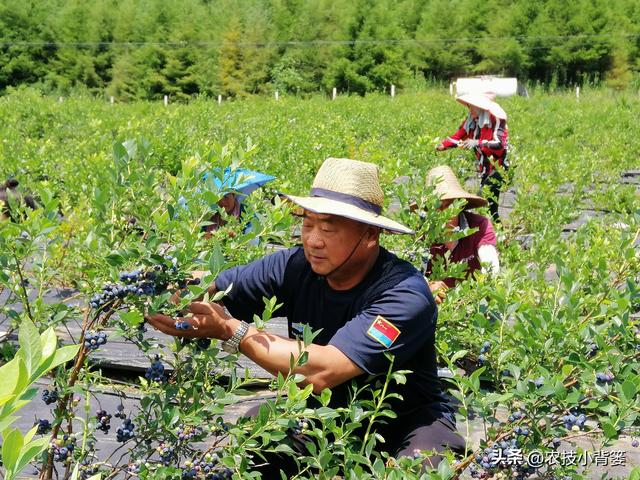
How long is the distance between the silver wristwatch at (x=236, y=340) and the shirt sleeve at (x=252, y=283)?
479mm

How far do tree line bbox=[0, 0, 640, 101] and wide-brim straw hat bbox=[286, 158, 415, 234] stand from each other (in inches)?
1506

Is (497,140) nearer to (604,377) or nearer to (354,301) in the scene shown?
(354,301)

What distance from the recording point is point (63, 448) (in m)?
1.73

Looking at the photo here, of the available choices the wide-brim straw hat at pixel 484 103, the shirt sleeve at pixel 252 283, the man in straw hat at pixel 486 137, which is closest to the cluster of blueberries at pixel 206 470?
the shirt sleeve at pixel 252 283

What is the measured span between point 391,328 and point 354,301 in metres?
0.22

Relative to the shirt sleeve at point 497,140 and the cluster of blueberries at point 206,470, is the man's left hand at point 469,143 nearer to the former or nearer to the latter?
the shirt sleeve at point 497,140

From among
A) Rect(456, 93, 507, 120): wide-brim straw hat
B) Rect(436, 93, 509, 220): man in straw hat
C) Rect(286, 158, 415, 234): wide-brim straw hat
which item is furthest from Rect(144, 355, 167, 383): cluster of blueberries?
Rect(456, 93, 507, 120): wide-brim straw hat

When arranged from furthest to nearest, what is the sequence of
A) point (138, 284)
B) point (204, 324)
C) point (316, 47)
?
point (316, 47) → point (204, 324) → point (138, 284)

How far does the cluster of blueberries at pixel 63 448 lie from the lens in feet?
5.69

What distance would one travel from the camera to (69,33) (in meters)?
51.0

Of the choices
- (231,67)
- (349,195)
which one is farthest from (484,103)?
(231,67)

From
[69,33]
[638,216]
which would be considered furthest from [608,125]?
[69,33]

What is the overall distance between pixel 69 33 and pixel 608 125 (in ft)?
137

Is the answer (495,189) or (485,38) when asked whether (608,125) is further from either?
(485,38)
